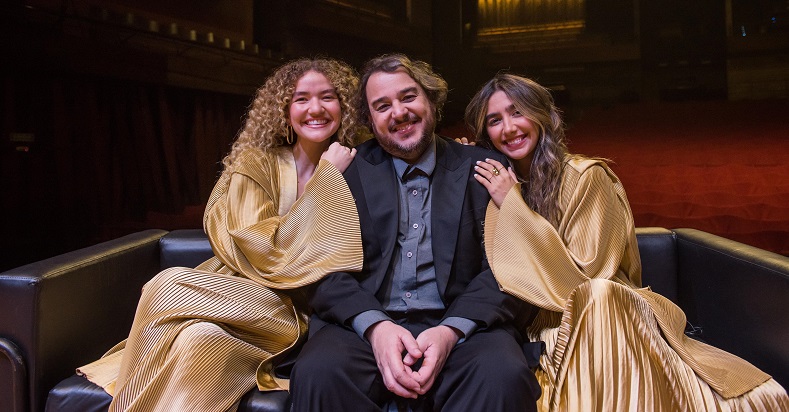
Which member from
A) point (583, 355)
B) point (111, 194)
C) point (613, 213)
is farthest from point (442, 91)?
point (111, 194)

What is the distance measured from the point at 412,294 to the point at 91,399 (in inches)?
35.2

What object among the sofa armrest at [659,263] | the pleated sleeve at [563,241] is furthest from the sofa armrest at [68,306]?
the sofa armrest at [659,263]

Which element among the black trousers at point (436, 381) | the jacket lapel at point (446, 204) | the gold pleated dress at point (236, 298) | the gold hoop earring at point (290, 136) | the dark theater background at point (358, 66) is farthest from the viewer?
the dark theater background at point (358, 66)

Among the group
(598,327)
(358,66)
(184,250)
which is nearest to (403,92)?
(598,327)

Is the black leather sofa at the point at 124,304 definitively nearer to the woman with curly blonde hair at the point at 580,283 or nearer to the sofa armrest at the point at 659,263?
the sofa armrest at the point at 659,263

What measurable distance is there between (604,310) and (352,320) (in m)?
0.64

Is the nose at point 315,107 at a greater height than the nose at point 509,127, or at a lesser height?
greater

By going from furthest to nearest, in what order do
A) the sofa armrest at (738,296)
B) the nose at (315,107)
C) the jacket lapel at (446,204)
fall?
1. the nose at (315,107)
2. the jacket lapel at (446,204)
3. the sofa armrest at (738,296)

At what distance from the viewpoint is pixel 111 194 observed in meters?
2.85

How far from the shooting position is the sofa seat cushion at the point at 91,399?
158 centimetres

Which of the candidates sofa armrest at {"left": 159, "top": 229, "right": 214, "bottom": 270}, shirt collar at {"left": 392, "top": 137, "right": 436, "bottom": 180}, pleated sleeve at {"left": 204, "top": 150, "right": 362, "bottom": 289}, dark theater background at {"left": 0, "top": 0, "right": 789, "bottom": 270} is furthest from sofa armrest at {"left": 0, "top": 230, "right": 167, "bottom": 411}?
shirt collar at {"left": 392, "top": 137, "right": 436, "bottom": 180}

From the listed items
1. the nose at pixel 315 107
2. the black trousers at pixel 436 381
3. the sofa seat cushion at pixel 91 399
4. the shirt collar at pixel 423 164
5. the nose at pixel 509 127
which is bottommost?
the sofa seat cushion at pixel 91 399

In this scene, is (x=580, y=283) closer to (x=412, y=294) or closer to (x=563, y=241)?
(x=563, y=241)

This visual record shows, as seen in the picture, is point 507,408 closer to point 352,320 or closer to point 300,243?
point 352,320
